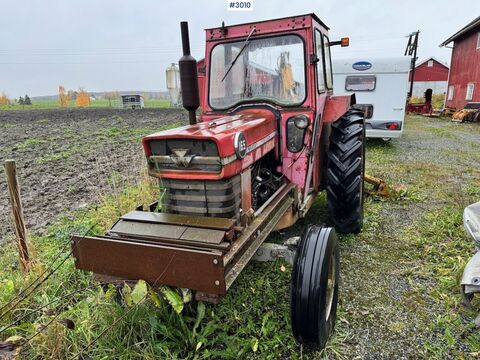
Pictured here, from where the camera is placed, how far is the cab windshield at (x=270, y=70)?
10.9 feet

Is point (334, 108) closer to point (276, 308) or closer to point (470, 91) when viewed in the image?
point (276, 308)

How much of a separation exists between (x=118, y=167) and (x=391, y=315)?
5812 millimetres

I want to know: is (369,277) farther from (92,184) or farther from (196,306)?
(92,184)

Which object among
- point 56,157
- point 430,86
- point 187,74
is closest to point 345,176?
point 187,74

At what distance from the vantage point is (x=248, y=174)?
2723 millimetres

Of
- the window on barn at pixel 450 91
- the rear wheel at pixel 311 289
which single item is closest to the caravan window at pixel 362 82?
the rear wheel at pixel 311 289

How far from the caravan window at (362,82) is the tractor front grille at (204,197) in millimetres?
7646

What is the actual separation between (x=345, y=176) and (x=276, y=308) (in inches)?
59.8

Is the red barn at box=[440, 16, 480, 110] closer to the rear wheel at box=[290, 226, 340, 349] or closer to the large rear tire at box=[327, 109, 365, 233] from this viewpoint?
the large rear tire at box=[327, 109, 365, 233]

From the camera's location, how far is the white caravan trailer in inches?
348

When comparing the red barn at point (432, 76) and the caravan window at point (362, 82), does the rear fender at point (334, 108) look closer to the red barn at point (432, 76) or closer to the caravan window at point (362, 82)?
the caravan window at point (362, 82)

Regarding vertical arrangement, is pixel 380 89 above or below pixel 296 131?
above

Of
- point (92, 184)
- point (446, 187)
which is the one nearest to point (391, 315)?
point (446, 187)

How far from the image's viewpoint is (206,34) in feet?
11.6
